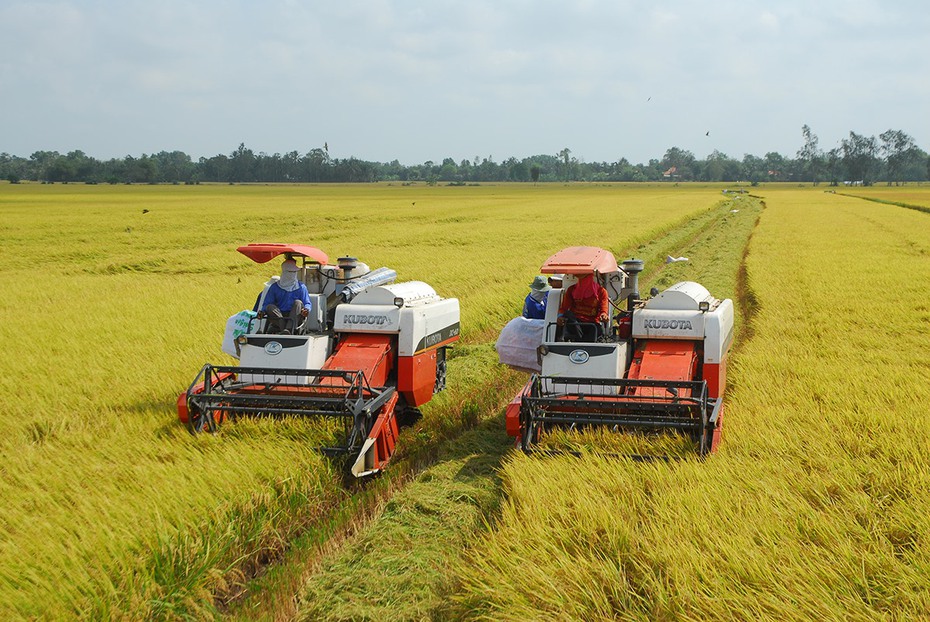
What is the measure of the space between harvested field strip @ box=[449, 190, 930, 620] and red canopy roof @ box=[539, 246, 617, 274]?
5.66 ft

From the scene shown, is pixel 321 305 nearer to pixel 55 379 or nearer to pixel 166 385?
pixel 166 385

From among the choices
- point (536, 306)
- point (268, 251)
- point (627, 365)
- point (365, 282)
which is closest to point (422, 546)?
point (627, 365)

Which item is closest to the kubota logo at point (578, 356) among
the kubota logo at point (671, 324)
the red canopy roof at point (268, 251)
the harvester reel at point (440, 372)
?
the kubota logo at point (671, 324)

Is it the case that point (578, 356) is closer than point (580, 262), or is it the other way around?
point (578, 356)

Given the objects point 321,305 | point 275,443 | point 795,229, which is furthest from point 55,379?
point 795,229

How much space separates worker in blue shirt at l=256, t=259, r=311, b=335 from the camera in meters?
7.97

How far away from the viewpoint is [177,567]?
447 cm

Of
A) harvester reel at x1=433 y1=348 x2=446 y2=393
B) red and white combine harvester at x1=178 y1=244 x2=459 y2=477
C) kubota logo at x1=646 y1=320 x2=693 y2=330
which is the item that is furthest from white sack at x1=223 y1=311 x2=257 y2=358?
kubota logo at x1=646 y1=320 x2=693 y2=330

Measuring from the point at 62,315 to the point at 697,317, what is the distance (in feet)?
33.9

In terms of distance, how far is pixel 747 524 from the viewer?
443 cm

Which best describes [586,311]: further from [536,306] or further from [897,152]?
[897,152]

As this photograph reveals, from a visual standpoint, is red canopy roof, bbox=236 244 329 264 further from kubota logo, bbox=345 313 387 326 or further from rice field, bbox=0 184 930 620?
rice field, bbox=0 184 930 620

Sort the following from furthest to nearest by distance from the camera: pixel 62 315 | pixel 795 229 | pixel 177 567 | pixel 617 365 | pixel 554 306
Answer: pixel 795 229 < pixel 62 315 < pixel 554 306 < pixel 617 365 < pixel 177 567

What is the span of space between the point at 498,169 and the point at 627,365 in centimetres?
18302
